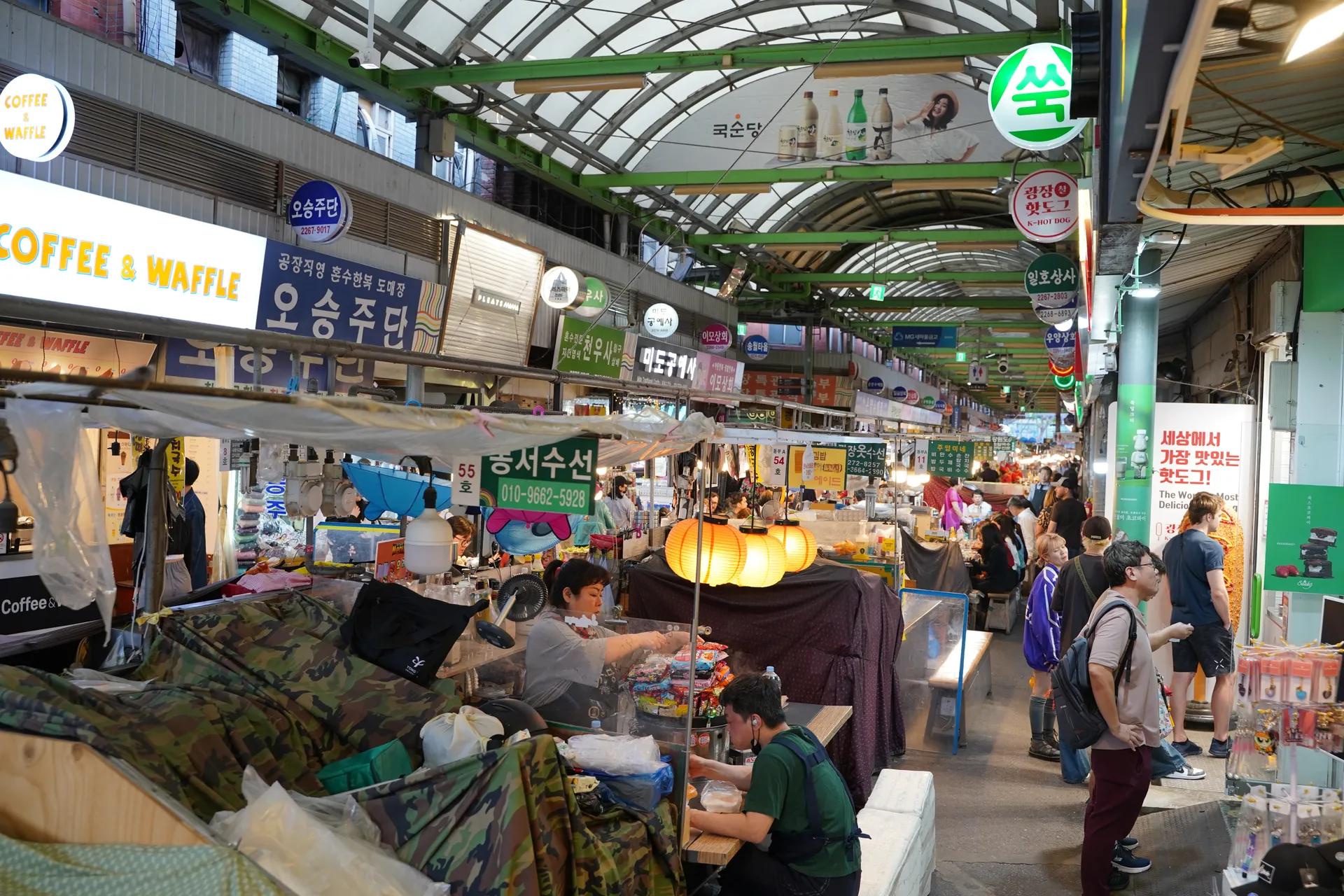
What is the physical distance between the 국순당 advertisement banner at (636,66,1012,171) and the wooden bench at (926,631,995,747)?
727 cm

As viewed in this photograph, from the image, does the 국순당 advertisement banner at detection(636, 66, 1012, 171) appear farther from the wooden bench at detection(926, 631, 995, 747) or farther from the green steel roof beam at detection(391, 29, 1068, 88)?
the wooden bench at detection(926, 631, 995, 747)

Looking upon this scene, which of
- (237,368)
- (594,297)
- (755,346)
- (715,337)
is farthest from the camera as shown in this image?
(755,346)

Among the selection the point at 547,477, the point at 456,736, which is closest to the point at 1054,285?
the point at 547,477

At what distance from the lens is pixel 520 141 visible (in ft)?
48.6

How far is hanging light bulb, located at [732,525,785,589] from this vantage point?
21.9ft

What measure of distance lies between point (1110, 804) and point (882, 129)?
10.9 m

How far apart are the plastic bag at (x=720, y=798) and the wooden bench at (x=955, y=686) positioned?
4386 mm

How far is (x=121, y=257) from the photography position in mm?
7984

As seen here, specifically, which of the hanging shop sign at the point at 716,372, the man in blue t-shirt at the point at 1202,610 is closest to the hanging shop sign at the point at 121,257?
the man in blue t-shirt at the point at 1202,610

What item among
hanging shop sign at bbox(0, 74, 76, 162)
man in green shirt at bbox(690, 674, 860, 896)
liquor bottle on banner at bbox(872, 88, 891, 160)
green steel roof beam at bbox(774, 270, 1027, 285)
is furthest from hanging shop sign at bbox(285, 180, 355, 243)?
green steel roof beam at bbox(774, 270, 1027, 285)

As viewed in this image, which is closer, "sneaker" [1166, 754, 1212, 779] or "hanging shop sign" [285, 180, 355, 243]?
"sneaker" [1166, 754, 1212, 779]

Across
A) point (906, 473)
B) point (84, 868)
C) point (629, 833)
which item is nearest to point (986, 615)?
point (906, 473)

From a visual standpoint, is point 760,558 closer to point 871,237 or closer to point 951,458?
point 951,458

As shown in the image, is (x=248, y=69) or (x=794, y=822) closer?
(x=794, y=822)
